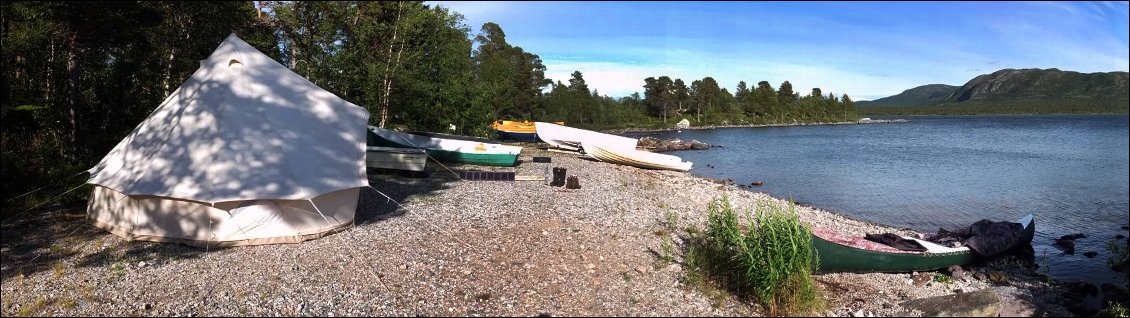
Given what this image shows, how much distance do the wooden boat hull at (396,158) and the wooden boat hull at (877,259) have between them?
12292 millimetres

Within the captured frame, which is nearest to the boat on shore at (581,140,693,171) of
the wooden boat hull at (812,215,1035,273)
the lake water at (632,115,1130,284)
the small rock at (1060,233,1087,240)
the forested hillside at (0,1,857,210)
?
the lake water at (632,115,1130,284)

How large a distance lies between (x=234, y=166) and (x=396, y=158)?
8308 millimetres

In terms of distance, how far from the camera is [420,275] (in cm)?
870

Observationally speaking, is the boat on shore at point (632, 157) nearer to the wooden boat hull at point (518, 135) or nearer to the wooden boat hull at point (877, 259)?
the wooden boat hull at point (518, 135)

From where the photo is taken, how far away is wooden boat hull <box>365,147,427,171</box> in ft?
59.9

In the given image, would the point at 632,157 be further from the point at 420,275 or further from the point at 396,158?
the point at 420,275

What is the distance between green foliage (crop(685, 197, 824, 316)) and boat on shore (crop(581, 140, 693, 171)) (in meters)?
19.2

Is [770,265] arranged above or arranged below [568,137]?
below

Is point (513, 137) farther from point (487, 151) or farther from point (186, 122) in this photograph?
point (186, 122)

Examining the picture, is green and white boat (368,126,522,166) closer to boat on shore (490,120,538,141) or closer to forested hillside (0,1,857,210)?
forested hillside (0,1,857,210)

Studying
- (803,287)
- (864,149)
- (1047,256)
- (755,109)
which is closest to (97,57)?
(803,287)

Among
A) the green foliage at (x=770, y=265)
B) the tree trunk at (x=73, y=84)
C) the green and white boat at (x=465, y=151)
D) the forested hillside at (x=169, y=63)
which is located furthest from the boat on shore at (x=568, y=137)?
the tree trunk at (x=73, y=84)

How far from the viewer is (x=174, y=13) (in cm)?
1498

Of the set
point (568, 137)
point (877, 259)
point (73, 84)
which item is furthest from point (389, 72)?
point (877, 259)
